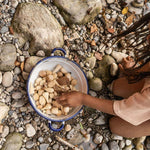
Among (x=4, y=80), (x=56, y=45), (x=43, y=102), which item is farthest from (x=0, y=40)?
(x=43, y=102)

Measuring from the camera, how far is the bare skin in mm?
1142

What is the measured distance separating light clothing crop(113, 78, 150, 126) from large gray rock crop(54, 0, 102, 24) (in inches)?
26.1

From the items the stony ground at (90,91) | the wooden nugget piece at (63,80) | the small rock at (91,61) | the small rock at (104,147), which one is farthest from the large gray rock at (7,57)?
the small rock at (104,147)

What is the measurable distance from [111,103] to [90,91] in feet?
1.26

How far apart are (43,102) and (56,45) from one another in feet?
1.28

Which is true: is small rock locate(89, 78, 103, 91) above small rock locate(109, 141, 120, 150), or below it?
above

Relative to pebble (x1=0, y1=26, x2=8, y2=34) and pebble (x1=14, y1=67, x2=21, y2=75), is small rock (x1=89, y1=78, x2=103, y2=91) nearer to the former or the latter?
pebble (x1=14, y1=67, x2=21, y2=75)

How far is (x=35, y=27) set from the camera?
1287mm

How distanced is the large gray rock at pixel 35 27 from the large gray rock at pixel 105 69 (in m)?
0.38

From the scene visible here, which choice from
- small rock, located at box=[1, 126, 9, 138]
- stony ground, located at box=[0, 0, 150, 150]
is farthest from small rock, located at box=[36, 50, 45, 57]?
small rock, located at box=[1, 126, 9, 138]

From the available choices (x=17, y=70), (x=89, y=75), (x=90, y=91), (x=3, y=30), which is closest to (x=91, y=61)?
(x=89, y=75)

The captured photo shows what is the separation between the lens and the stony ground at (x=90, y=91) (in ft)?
4.13

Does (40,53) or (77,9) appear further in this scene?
(77,9)

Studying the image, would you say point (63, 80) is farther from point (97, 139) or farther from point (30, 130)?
point (97, 139)
